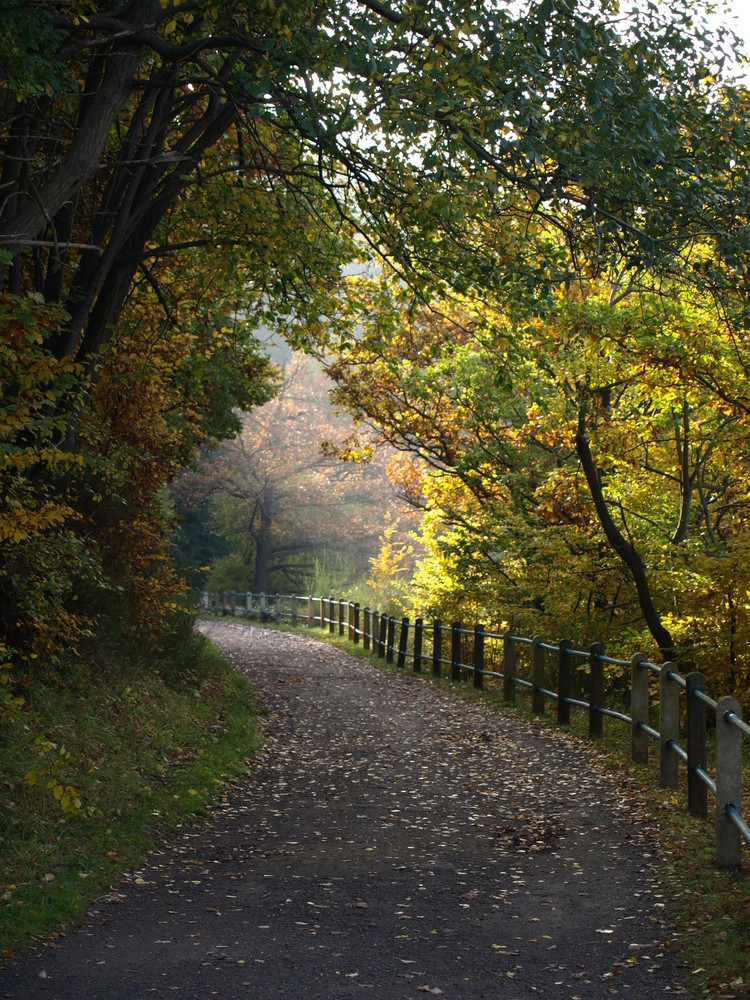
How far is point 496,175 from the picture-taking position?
777 cm

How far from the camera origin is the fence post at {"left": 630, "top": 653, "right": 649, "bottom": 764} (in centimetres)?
1023

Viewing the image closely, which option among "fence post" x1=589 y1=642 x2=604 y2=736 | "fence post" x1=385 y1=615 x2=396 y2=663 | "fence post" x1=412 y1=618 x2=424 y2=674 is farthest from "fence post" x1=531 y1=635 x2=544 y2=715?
"fence post" x1=385 y1=615 x2=396 y2=663

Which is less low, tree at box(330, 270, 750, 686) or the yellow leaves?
tree at box(330, 270, 750, 686)

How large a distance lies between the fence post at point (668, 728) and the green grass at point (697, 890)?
16 cm

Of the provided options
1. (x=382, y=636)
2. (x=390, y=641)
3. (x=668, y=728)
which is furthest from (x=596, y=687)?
(x=382, y=636)

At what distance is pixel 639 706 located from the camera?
10391 mm

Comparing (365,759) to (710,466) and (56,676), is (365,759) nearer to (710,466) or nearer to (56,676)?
(56,676)

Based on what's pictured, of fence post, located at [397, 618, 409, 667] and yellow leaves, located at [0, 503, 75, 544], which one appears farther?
fence post, located at [397, 618, 409, 667]

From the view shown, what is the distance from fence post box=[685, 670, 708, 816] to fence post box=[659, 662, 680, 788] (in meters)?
0.96

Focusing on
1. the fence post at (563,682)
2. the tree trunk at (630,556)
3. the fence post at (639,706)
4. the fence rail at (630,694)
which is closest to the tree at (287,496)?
the fence rail at (630,694)

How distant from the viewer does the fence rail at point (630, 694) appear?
22.3 feet

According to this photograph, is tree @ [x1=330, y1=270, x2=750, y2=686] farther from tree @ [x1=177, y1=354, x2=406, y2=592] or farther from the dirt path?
tree @ [x1=177, y1=354, x2=406, y2=592]

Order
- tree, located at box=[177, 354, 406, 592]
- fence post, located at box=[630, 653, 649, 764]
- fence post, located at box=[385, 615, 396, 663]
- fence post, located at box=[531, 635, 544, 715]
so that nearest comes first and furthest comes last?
fence post, located at box=[630, 653, 649, 764] → fence post, located at box=[531, 635, 544, 715] → fence post, located at box=[385, 615, 396, 663] → tree, located at box=[177, 354, 406, 592]

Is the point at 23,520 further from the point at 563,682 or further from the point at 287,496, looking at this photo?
the point at 287,496
